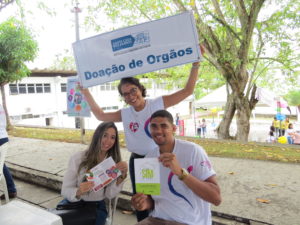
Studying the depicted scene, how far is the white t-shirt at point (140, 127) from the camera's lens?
2273 mm

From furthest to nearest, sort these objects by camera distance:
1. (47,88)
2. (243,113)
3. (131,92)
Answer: (47,88) < (243,113) < (131,92)

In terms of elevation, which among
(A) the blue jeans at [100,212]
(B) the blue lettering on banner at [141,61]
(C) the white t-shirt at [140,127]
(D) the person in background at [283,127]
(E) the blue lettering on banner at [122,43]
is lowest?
(D) the person in background at [283,127]

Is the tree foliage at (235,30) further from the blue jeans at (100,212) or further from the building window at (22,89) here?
the building window at (22,89)

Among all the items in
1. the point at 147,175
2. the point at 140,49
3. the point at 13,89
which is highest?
the point at 13,89

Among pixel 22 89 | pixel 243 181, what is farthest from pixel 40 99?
pixel 243 181

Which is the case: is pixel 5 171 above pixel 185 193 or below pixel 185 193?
below

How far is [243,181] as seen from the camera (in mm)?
3584

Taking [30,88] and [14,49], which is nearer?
[14,49]

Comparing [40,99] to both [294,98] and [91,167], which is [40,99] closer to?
[91,167]

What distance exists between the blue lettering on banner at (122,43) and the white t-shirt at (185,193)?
114cm

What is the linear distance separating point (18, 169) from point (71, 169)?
3.13 m

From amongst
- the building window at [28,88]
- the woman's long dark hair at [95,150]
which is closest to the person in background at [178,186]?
the woman's long dark hair at [95,150]

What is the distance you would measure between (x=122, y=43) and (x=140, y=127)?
85 cm

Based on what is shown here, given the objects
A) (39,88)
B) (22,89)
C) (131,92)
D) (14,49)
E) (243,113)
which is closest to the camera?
(131,92)
